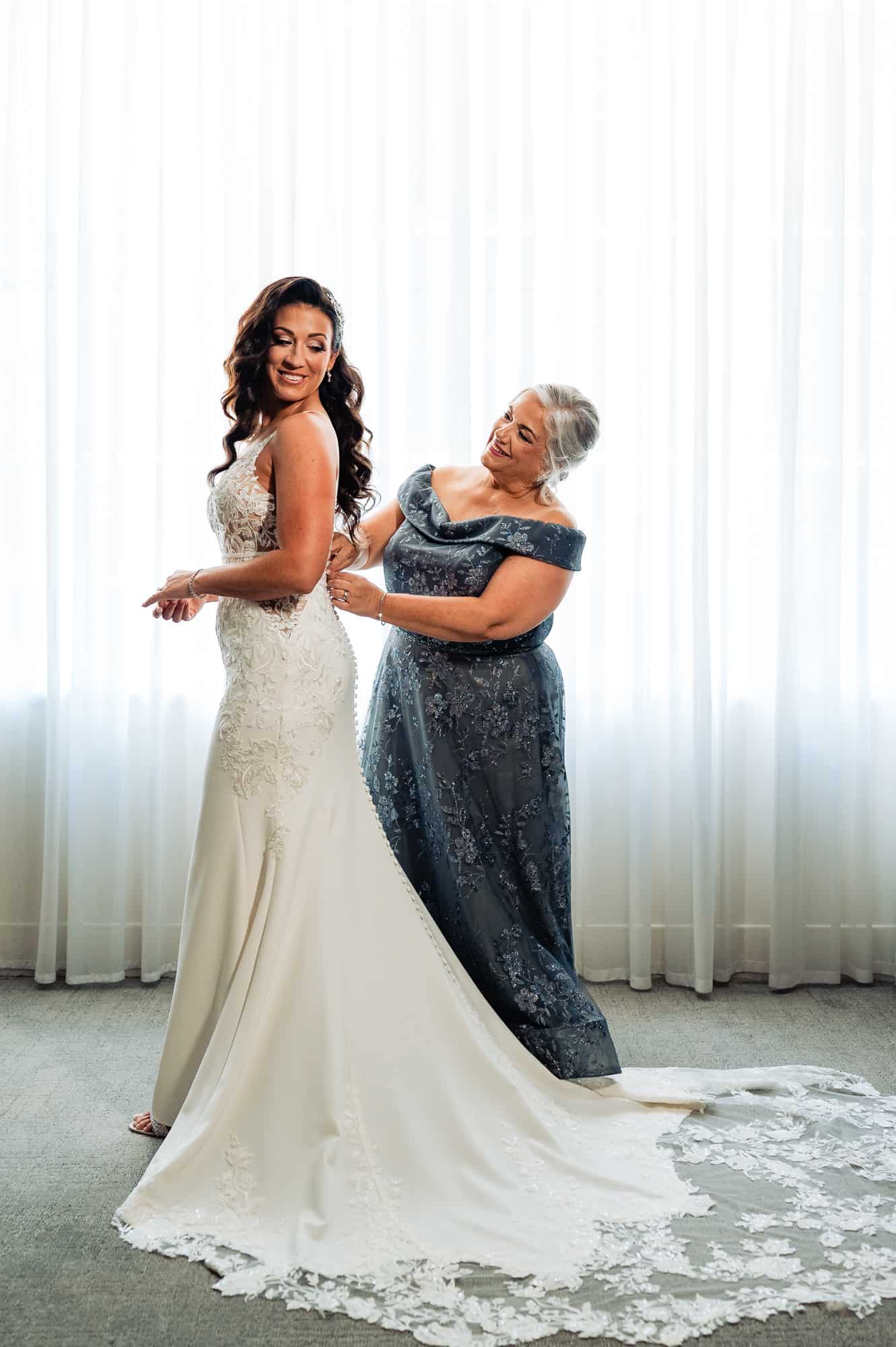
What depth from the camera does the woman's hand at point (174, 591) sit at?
244cm

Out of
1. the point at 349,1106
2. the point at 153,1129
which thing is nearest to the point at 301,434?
the point at 349,1106

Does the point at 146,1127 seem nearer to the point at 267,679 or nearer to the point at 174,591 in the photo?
the point at 267,679

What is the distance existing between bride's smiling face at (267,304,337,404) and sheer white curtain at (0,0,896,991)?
1.26 meters

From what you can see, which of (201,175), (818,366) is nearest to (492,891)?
(818,366)

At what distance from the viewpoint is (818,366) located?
12.1ft

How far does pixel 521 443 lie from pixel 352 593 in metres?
0.54

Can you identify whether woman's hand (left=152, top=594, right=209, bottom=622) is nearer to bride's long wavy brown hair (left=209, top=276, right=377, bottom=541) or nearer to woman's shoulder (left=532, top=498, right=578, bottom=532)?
bride's long wavy brown hair (left=209, top=276, right=377, bottom=541)

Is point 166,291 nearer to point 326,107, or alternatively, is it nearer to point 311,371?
point 326,107

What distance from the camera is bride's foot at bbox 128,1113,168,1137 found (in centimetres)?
254

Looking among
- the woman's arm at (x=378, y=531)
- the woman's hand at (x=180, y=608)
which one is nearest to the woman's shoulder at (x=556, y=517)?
the woman's arm at (x=378, y=531)

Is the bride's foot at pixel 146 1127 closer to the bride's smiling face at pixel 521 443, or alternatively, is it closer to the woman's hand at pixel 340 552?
the woman's hand at pixel 340 552

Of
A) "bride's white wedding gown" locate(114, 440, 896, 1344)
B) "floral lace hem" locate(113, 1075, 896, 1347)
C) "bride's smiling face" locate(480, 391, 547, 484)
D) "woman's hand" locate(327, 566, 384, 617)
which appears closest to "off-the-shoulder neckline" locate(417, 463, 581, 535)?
"bride's smiling face" locate(480, 391, 547, 484)

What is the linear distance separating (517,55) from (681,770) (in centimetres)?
221

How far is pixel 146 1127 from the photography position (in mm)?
2604
